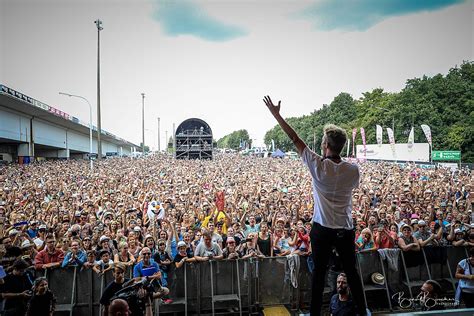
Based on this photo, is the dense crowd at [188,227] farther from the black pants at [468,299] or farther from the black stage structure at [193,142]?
the black stage structure at [193,142]

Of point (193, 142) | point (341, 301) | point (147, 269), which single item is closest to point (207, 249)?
point (147, 269)

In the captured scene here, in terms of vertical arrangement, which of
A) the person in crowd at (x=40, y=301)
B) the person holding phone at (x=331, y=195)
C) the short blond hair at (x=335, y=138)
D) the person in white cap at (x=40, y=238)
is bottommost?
the person in crowd at (x=40, y=301)

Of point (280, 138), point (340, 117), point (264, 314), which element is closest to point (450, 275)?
point (264, 314)

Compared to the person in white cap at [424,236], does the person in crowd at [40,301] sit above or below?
below

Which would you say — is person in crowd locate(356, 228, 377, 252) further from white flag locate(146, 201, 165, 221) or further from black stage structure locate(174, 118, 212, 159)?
black stage structure locate(174, 118, 212, 159)

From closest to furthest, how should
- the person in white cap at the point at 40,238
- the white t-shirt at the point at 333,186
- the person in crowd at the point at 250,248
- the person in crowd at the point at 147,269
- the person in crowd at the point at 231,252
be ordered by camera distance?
1. the white t-shirt at the point at 333,186
2. the person in crowd at the point at 147,269
3. the person in crowd at the point at 231,252
4. the person in crowd at the point at 250,248
5. the person in white cap at the point at 40,238

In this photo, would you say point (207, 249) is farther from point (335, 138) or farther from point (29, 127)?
point (29, 127)

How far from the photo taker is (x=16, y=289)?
4.72 meters

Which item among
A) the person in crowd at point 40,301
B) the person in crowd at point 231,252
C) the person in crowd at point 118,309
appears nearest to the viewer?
the person in crowd at point 118,309

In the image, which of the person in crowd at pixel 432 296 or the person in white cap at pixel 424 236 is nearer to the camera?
the person in crowd at pixel 432 296

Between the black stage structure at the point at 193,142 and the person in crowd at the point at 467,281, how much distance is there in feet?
115

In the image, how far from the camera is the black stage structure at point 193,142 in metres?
39.4

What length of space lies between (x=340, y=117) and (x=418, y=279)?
230 ft

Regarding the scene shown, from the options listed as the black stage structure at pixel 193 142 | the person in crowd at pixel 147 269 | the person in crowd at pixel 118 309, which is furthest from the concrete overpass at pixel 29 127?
the person in crowd at pixel 118 309
